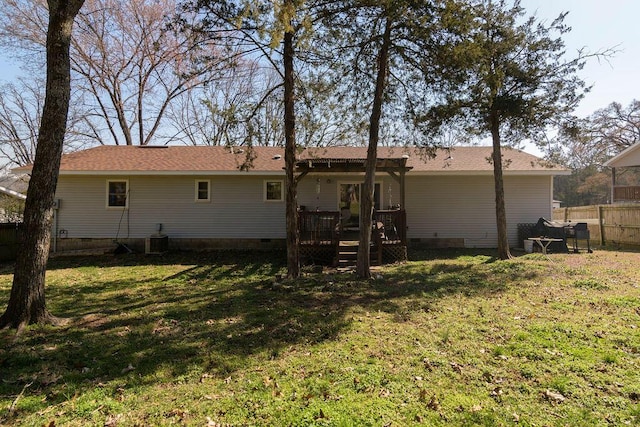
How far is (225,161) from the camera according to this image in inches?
530

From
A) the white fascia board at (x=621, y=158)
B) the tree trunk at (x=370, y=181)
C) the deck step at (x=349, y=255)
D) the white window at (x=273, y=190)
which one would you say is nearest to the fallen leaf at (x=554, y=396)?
the tree trunk at (x=370, y=181)

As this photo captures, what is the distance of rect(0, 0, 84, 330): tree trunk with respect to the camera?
16.0 feet

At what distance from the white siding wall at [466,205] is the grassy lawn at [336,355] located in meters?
5.61

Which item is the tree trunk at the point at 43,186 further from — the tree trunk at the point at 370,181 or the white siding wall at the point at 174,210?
the white siding wall at the point at 174,210

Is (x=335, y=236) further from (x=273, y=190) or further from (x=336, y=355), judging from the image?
(x=336, y=355)

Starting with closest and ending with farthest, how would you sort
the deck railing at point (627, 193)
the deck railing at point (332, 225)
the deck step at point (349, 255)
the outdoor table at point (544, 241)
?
the deck step at point (349, 255) → the deck railing at point (332, 225) → the outdoor table at point (544, 241) → the deck railing at point (627, 193)

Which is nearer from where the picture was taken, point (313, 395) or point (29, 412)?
point (29, 412)

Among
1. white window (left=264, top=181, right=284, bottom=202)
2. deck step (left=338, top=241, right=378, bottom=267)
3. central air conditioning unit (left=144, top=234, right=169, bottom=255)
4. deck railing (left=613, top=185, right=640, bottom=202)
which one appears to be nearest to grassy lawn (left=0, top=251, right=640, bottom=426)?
deck step (left=338, top=241, right=378, bottom=267)

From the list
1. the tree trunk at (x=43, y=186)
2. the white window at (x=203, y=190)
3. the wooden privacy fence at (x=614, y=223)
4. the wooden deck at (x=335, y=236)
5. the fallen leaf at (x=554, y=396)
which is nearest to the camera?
the fallen leaf at (x=554, y=396)

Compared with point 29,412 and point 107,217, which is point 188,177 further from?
point 29,412

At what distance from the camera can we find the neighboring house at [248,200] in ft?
42.0

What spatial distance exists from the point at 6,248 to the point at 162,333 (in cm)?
1072

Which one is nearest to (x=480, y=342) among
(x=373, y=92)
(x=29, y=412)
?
(x=29, y=412)

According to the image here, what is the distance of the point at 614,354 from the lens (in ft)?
12.7
